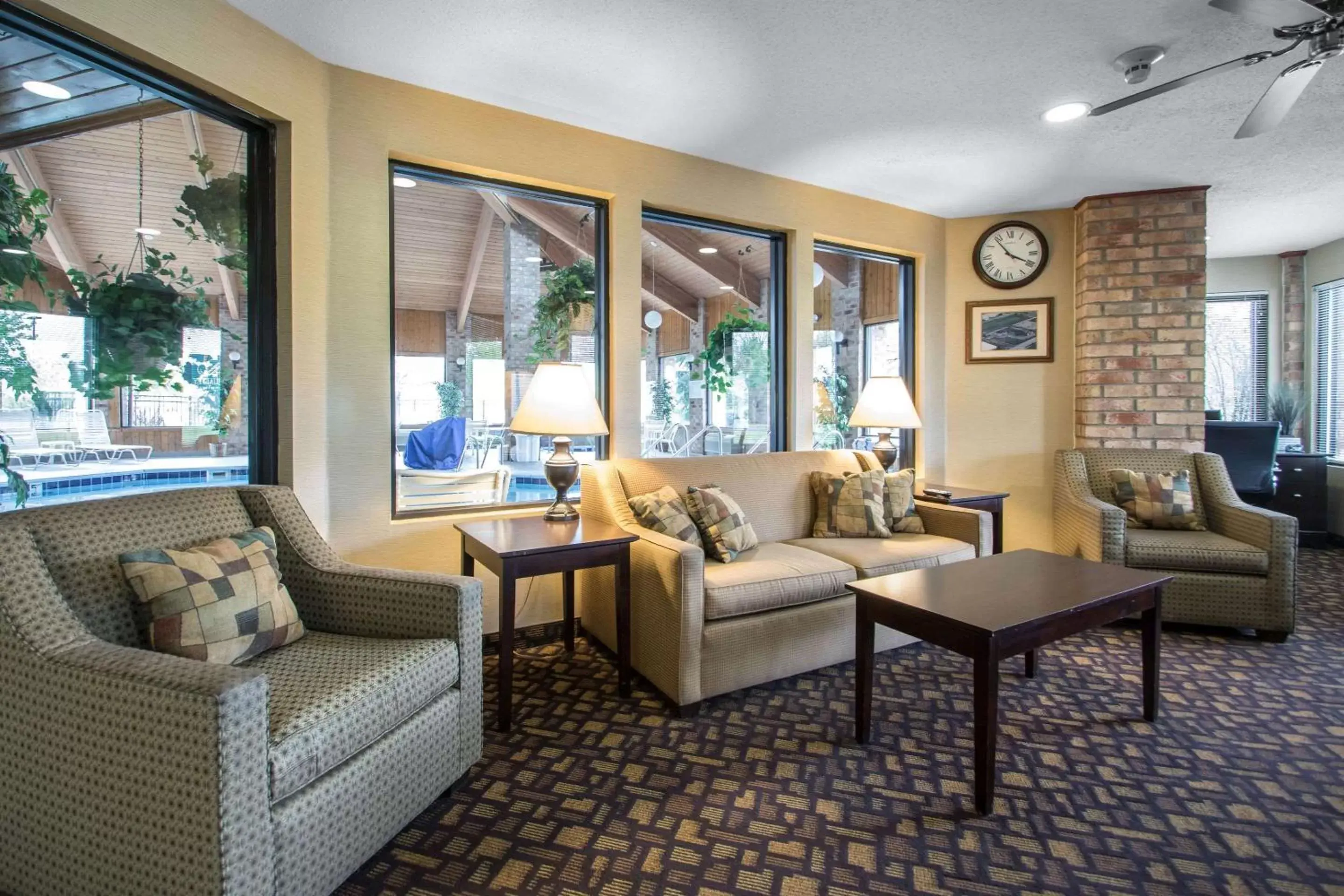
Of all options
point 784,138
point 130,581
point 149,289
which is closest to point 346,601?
point 130,581

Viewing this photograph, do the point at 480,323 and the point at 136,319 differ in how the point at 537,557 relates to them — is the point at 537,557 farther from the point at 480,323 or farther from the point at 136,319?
the point at 136,319

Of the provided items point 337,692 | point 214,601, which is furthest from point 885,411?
point 214,601

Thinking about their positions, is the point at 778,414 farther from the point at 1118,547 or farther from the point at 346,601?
the point at 346,601

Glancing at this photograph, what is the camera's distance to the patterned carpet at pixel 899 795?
160 cm

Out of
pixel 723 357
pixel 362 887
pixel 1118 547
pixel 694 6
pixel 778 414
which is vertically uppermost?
pixel 694 6

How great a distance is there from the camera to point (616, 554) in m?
2.53

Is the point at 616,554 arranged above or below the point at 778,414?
below

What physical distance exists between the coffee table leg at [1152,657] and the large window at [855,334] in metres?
2.16

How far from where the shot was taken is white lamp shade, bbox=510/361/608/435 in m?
2.76

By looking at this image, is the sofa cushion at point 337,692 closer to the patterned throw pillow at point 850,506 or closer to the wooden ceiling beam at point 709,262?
the patterned throw pillow at point 850,506

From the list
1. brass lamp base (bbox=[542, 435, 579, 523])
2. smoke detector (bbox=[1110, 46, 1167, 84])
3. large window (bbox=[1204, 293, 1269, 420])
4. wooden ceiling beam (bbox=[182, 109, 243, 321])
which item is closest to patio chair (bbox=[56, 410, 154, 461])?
wooden ceiling beam (bbox=[182, 109, 243, 321])

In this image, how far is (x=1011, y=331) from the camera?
4.56 metres

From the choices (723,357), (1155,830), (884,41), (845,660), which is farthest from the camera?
(723,357)

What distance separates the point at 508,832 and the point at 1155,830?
176 centimetres
